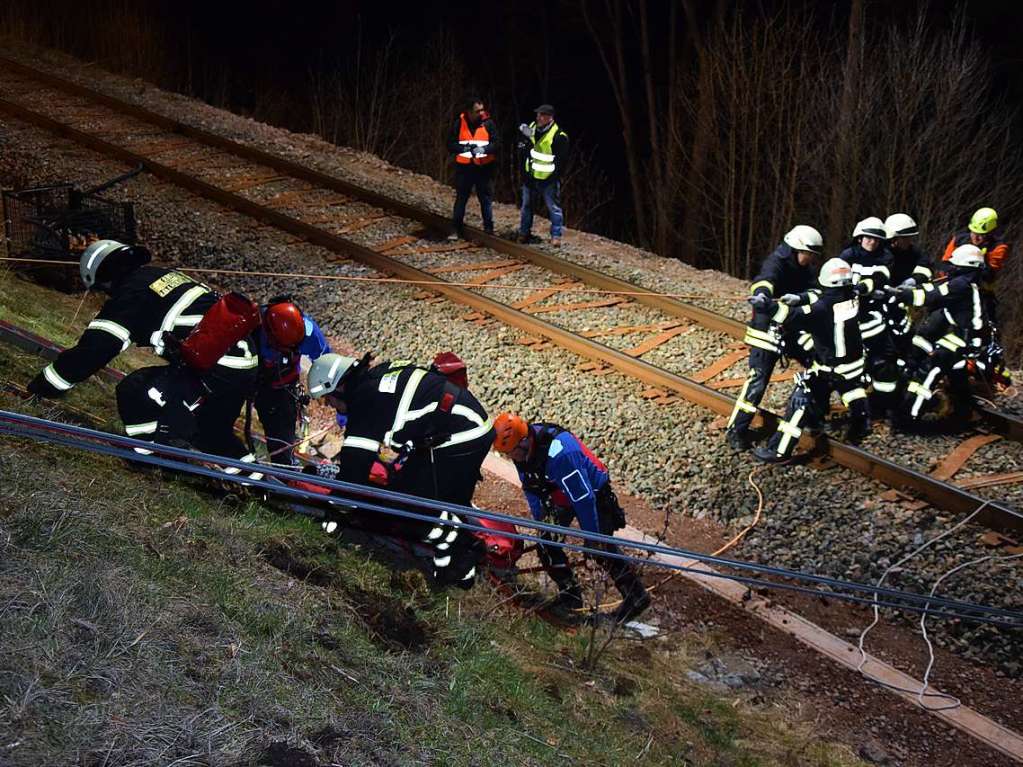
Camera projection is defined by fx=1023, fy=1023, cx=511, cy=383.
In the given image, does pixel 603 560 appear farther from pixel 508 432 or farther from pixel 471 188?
pixel 471 188

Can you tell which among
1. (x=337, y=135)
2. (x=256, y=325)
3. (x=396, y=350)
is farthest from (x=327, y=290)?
(x=337, y=135)

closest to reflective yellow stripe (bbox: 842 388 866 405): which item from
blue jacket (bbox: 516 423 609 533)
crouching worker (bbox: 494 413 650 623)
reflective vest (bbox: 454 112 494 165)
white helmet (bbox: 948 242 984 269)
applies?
white helmet (bbox: 948 242 984 269)

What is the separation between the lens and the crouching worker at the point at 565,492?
246 inches

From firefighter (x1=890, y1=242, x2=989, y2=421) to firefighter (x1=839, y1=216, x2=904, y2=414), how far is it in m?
0.15

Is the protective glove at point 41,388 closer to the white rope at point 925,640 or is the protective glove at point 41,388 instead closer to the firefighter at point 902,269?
the white rope at point 925,640

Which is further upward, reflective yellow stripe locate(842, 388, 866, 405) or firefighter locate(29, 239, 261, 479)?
firefighter locate(29, 239, 261, 479)

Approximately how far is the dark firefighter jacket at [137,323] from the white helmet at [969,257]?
6103 millimetres

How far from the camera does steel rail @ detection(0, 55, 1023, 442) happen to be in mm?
10445

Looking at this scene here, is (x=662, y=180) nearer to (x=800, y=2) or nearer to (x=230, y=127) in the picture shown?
(x=800, y=2)

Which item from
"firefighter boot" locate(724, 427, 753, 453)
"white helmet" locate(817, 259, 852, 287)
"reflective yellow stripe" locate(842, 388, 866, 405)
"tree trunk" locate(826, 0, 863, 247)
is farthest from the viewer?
"tree trunk" locate(826, 0, 863, 247)

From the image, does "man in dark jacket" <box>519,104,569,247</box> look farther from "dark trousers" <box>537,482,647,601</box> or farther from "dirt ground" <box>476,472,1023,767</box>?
"dark trousers" <box>537,482,647,601</box>

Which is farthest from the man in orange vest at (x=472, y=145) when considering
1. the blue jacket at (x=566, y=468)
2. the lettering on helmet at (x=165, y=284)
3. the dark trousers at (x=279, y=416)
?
the blue jacket at (x=566, y=468)

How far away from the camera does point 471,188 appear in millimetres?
12664

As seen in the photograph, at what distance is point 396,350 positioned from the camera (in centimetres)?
1008
